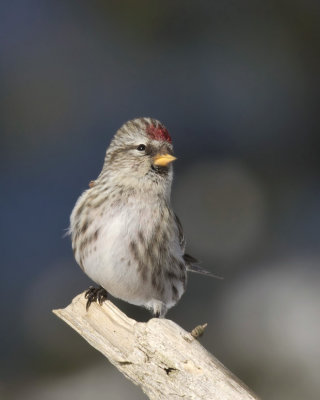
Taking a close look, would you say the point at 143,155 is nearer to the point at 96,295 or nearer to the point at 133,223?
the point at 133,223

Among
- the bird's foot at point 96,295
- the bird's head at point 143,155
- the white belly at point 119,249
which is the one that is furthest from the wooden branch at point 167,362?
the bird's head at point 143,155

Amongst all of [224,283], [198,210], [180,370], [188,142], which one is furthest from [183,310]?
[180,370]

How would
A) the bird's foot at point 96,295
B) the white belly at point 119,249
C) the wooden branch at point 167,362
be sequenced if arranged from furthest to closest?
the white belly at point 119,249 < the bird's foot at point 96,295 < the wooden branch at point 167,362

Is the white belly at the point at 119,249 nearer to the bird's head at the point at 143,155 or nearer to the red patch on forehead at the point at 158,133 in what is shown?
the bird's head at the point at 143,155

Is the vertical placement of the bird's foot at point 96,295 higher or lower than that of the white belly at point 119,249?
lower

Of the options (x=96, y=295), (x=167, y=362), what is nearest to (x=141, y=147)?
(x=96, y=295)

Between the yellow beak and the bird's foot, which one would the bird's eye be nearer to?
the yellow beak
